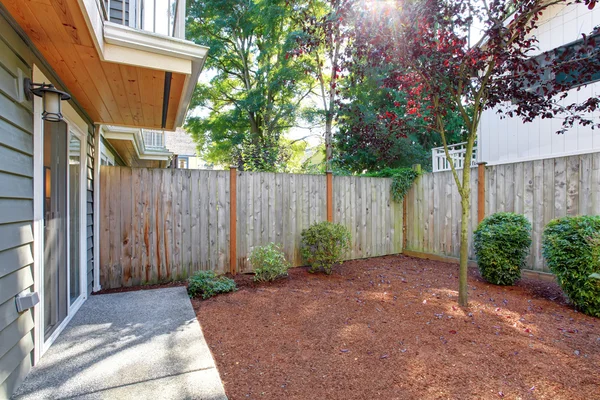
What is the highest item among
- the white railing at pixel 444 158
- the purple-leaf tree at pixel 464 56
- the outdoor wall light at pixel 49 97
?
the purple-leaf tree at pixel 464 56

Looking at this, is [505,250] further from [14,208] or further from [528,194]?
[14,208]

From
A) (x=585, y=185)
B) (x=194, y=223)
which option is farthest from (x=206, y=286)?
(x=585, y=185)

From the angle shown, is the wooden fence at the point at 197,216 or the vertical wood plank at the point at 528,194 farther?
the vertical wood plank at the point at 528,194

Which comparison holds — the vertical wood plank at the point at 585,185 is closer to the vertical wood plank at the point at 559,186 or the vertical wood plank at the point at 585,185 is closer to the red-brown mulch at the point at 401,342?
the vertical wood plank at the point at 559,186

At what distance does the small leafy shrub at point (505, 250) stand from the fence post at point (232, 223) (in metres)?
3.45

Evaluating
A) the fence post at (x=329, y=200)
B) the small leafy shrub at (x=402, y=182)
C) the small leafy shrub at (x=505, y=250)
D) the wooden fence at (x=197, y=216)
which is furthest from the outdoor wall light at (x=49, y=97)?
the small leafy shrub at (x=402, y=182)

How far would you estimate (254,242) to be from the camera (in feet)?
16.7

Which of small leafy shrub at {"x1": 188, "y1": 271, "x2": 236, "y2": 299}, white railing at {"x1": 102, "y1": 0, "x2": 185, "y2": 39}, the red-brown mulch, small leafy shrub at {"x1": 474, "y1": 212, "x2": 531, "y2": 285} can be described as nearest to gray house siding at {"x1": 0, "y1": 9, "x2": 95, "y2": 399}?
white railing at {"x1": 102, "y1": 0, "x2": 185, "y2": 39}

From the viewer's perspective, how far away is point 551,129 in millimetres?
6117

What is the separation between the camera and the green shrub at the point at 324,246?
15.9ft

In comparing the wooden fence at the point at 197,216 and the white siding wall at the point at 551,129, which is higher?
the white siding wall at the point at 551,129

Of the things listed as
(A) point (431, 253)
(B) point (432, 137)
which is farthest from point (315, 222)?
(B) point (432, 137)

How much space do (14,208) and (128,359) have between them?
1.27m

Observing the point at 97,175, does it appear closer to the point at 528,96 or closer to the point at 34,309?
the point at 34,309
